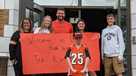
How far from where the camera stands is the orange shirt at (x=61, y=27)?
10.1m

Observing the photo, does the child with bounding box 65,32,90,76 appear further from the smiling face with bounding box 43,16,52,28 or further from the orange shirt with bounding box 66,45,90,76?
the smiling face with bounding box 43,16,52,28

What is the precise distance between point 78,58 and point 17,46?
1423 mm

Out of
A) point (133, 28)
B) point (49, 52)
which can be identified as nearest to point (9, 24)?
point (49, 52)

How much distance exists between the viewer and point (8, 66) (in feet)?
37.2

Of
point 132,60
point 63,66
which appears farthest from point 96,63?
point 132,60

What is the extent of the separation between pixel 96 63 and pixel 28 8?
8.42 feet

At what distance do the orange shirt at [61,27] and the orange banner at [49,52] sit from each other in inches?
3.6

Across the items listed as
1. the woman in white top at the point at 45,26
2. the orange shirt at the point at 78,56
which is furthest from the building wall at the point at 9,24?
the orange shirt at the point at 78,56

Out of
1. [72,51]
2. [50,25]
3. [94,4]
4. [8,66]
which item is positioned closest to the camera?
[72,51]

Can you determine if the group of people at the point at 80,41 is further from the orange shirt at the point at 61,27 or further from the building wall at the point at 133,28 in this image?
the building wall at the point at 133,28

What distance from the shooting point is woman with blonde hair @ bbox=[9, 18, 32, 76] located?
973cm

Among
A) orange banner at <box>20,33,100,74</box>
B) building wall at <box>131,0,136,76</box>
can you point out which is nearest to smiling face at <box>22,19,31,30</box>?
orange banner at <box>20,33,100,74</box>

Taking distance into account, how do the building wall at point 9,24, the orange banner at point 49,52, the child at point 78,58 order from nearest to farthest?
1. the child at point 78,58
2. the orange banner at point 49,52
3. the building wall at point 9,24

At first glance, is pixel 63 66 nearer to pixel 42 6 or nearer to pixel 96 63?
pixel 96 63
